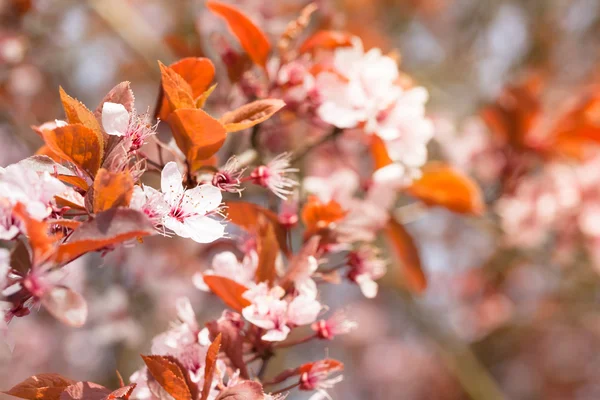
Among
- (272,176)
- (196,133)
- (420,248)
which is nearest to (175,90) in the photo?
(196,133)

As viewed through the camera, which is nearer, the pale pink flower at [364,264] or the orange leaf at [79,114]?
the orange leaf at [79,114]

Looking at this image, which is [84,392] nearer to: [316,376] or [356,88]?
[316,376]

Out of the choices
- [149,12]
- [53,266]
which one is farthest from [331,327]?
[149,12]

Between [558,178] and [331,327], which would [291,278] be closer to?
[331,327]

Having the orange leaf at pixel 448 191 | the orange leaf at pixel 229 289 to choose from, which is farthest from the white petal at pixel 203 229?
the orange leaf at pixel 448 191

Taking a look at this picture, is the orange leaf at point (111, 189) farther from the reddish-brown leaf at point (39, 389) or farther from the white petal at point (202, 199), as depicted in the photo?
the reddish-brown leaf at point (39, 389)

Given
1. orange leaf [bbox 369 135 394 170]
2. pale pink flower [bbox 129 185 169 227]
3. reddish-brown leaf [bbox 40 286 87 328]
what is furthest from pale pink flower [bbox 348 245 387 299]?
reddish-brown leaf [bbox 40 286 87 328]
